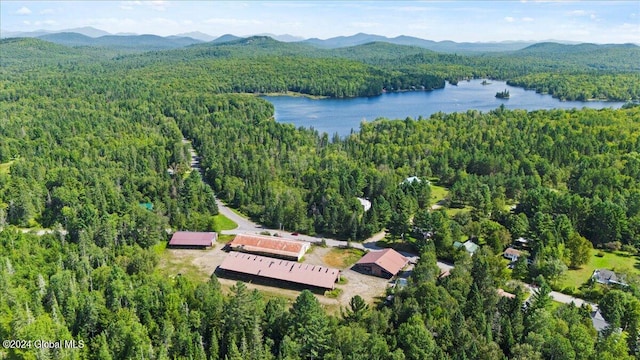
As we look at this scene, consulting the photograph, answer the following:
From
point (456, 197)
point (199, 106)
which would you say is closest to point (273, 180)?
point (456, 197)

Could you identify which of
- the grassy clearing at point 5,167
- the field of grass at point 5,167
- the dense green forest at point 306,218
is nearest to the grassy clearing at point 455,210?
the dense green forest at point 306,218

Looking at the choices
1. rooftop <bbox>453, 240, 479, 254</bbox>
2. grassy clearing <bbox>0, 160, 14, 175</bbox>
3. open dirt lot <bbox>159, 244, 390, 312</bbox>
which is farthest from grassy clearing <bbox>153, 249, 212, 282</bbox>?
grassy clearing <bbox>0, 160, 14, 175</bbox>

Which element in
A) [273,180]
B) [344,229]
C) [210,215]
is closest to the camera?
[344,229]

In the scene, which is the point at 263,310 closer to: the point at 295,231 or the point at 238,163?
the point at 295,231

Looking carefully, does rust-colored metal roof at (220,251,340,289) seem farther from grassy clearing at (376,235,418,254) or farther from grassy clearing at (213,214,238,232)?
grassy clearing at (376,235,418,254)

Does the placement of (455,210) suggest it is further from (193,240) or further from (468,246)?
(193,240)

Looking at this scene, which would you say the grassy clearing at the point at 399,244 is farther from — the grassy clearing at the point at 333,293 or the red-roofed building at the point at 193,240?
the red-roofed building at the point at 193,240
